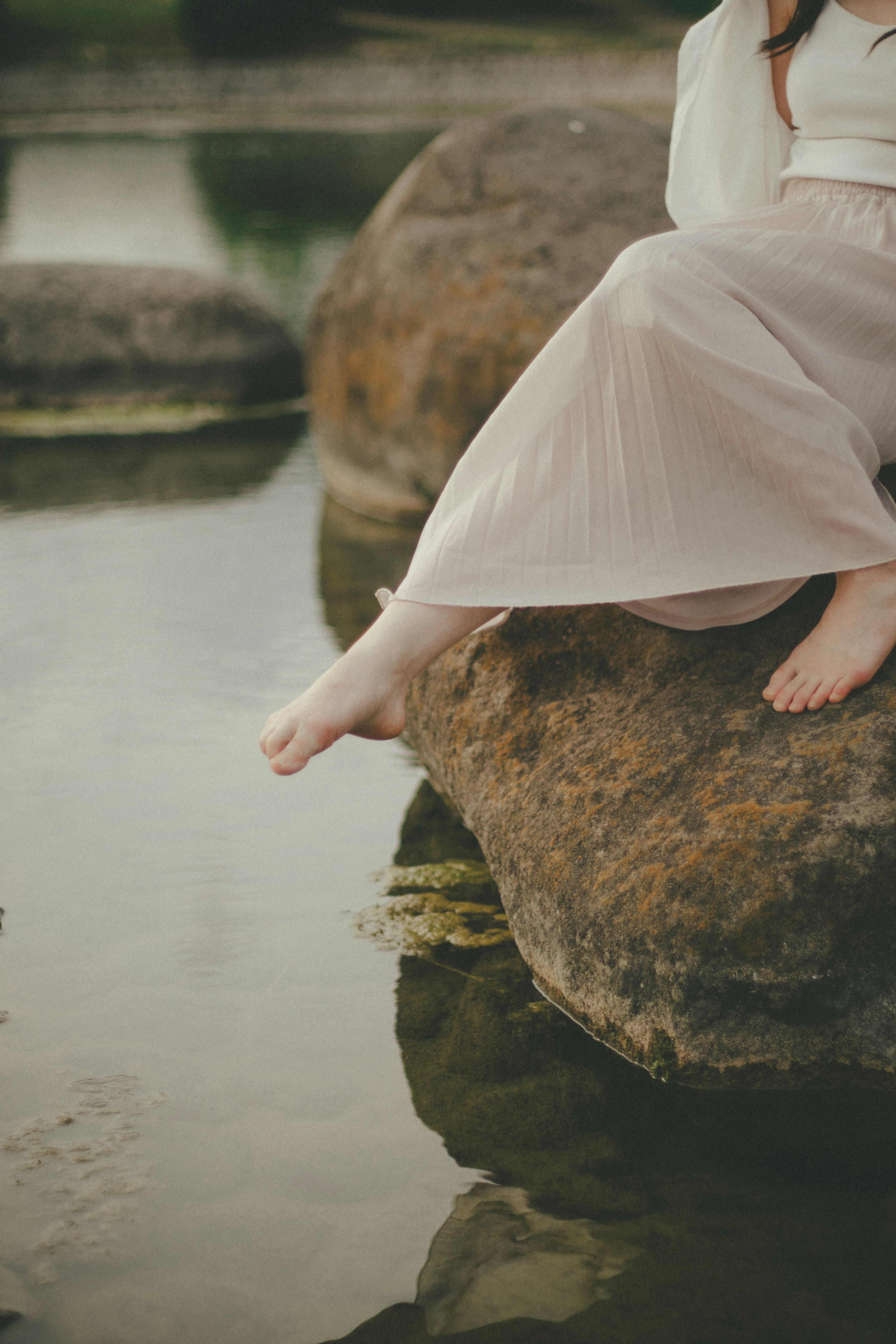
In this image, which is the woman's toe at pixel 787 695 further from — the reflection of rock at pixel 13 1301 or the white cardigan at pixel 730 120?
the reflection of rock at pixel 13 1301

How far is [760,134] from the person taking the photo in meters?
2.01

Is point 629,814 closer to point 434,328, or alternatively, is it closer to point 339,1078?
point 339,1078

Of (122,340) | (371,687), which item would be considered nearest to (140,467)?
(122,340)

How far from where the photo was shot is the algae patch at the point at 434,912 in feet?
5.97

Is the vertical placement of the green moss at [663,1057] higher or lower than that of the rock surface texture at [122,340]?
higher

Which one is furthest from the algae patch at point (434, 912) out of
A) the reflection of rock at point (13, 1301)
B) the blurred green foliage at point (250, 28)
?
the blurred green foliage at point (250, 28)

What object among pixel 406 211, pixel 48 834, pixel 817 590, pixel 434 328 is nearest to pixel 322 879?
pixel 48 834

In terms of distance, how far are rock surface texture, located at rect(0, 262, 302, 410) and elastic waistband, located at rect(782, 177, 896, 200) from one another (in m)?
3.47

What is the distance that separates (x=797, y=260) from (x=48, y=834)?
1.43 metres

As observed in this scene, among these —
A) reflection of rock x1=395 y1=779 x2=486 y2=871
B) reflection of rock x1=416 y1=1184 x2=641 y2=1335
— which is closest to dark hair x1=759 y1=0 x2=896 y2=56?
reflection of rock x1=395 y1=779 x2=486 y2=871

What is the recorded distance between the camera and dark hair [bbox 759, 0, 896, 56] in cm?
186

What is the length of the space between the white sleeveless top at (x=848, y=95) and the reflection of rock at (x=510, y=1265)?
4.78ft

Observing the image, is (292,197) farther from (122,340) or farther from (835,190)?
(835,190)

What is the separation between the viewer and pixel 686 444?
1679mm
